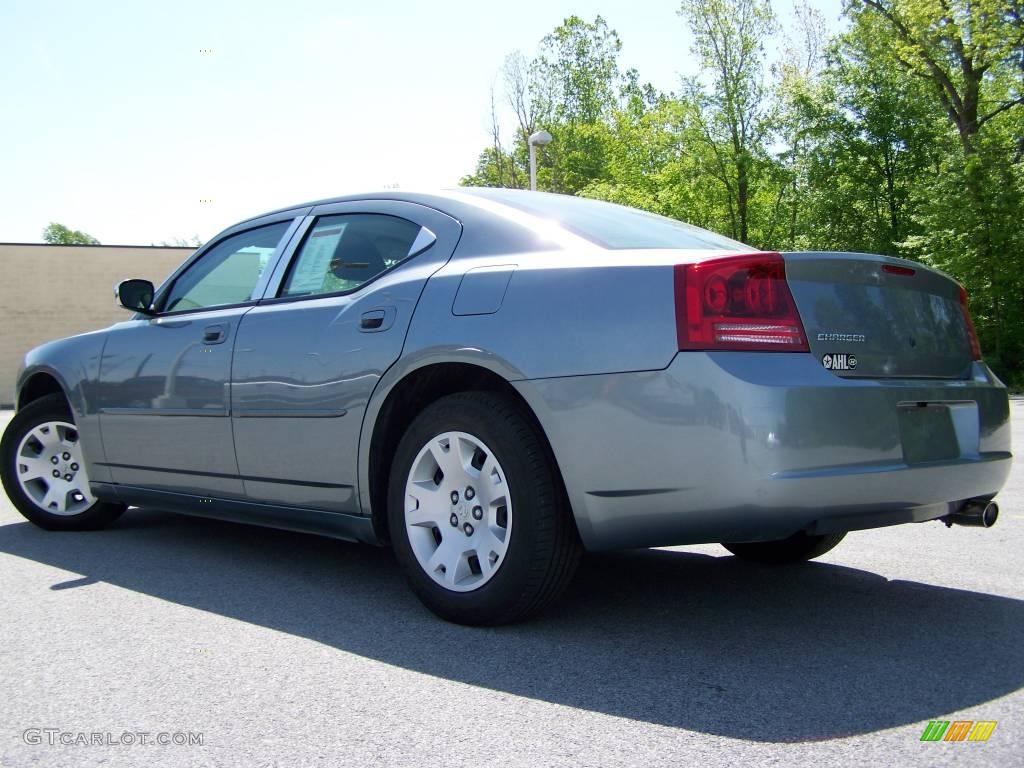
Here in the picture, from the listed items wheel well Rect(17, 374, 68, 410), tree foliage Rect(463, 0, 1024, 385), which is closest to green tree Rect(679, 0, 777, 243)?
tree foliage Rect(463, 0, 1024, 385)

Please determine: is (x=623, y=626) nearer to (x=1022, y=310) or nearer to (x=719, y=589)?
(x=719, y=589)

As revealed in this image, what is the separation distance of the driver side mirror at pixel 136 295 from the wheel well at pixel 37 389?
836 mm

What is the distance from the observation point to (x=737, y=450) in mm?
2988

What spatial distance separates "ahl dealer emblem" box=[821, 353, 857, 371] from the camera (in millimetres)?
3166

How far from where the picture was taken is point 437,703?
2818 millimetres

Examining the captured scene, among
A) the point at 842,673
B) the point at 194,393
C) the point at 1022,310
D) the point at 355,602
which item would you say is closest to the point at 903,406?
the point at 842,673

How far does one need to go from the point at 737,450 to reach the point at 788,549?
1715mm

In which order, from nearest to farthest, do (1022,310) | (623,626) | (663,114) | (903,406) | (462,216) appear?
(903,406), (623,626), (462,216), (1022,310), (663,114)

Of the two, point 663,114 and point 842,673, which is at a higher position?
point 663,114

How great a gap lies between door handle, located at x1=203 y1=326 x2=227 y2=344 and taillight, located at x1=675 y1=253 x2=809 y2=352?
2276mm

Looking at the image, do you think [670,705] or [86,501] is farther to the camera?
[86,501]

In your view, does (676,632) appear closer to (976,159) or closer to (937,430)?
(937,430)

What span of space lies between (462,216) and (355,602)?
1.54m

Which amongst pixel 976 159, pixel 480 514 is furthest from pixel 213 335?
pixel 976 159
